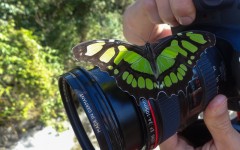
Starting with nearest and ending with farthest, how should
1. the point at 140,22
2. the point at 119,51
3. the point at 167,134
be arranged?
the point at 119,51 < the point at 167,134 < the point at 140,22

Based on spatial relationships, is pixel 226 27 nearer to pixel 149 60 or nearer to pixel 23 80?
pixel 149 60

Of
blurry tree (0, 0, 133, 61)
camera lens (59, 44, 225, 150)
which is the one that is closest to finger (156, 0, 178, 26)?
camera lens (59, 44, 225, 150)

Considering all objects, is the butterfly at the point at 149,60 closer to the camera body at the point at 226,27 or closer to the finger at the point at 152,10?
the camera body at the point at 226,27

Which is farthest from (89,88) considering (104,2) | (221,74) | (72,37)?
(104,2)

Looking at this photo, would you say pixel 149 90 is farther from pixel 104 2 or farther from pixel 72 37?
pixel 104 2

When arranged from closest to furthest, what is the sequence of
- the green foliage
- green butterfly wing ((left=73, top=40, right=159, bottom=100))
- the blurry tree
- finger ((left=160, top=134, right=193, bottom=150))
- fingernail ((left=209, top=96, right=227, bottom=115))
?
green butterfly wing ((left=73, top=40, right=159, bottom=100)) → fingernail ((left=209, top=96, right=227, bottom=115)) → finger ((left=160, top=134, right=193, bottom=150)) → the green foliage → the blurry tree

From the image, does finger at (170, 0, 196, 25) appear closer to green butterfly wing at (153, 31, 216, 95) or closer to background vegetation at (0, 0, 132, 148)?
green butterfly wing at (153, 31, 216, 95)

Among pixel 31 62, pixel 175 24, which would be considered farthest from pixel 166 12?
pixel 31 62
